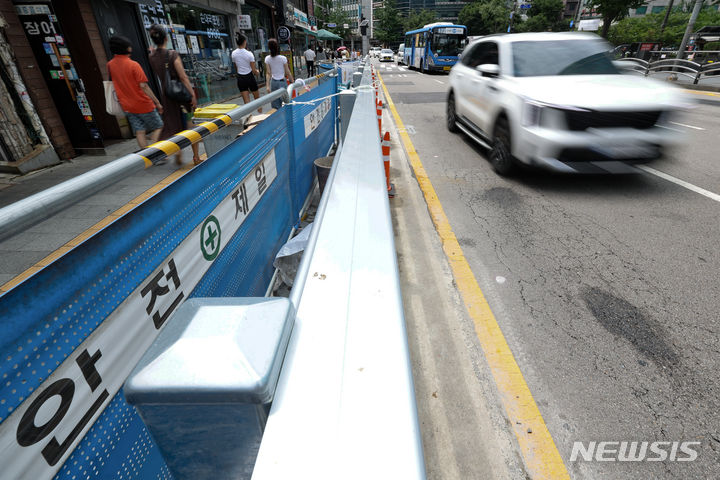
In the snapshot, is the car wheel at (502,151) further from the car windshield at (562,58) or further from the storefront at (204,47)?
the storefront at (204,47)

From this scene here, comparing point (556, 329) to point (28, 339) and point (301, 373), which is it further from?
point (28, 339)

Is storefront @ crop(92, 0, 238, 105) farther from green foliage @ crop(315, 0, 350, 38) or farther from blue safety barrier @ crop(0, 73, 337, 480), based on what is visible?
green foliage @ crop(315, 0, 350, 38)

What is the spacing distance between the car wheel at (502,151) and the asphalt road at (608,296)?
18 cm

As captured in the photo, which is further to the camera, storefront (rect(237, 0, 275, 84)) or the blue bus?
the blue bus

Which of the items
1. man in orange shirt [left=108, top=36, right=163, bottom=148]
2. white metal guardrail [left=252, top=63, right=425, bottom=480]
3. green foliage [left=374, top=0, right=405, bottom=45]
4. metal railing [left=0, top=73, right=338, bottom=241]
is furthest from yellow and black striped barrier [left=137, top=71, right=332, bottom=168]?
green foliage [left=374, top=0, right=405, bottom=45]

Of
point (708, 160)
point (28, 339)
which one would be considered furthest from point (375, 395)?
point (708, 160)

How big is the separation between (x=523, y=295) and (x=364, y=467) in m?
2.65

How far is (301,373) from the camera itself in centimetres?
78

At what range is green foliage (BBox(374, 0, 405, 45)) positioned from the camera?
95625 mm

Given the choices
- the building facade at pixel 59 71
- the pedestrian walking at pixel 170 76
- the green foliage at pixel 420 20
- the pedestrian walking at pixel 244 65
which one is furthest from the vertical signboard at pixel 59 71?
the green foliage at pixel 420 20

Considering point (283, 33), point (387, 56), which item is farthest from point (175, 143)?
point (387, 56)

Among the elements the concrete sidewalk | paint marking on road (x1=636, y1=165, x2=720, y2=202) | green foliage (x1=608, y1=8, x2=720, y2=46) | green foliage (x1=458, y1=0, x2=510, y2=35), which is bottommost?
the concrete sidewalk

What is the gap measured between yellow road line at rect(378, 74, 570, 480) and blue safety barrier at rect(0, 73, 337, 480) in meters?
1.73

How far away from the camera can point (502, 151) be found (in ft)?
17.2
